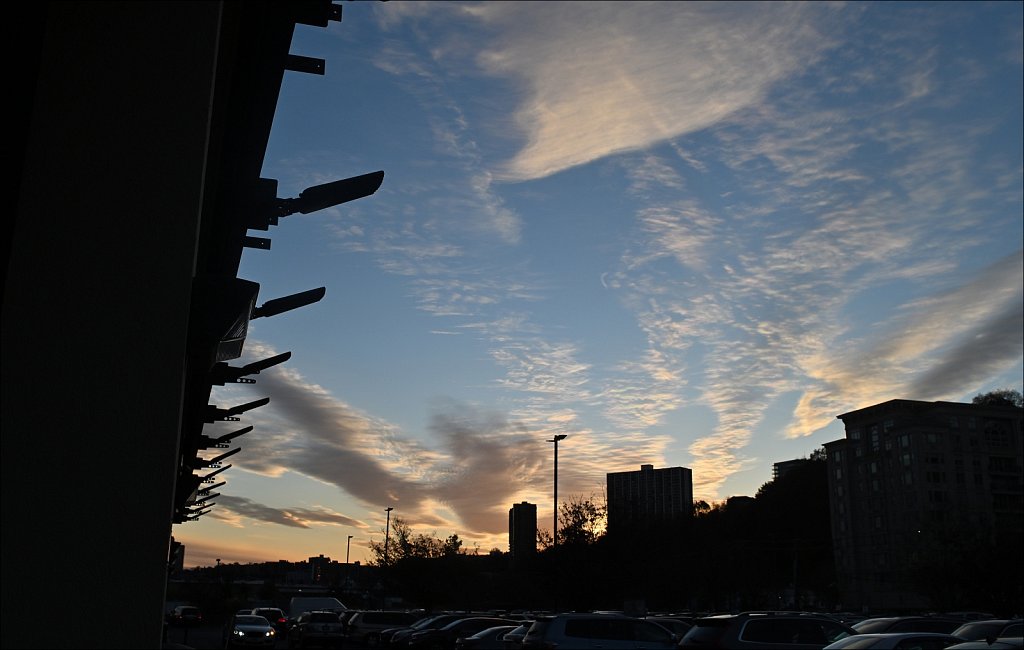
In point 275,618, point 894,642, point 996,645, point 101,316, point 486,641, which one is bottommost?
point 275,618

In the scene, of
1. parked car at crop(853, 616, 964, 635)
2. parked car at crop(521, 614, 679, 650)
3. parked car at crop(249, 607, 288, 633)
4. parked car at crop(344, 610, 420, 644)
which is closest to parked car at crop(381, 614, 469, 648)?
parked car at crop(344, 610, 420, 644)

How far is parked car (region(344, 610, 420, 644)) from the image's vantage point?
39.4 metres

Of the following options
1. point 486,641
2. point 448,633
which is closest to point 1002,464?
point 448,633

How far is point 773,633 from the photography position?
17641 millimetres

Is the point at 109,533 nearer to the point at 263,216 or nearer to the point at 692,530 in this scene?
the point at 263,216

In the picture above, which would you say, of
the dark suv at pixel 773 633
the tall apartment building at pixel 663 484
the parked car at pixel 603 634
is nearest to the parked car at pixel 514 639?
the parked car at pixel 603 634

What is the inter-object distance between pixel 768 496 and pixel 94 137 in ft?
409

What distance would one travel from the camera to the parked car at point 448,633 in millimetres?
30484

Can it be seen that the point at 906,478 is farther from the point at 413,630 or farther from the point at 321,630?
the point at 413,630

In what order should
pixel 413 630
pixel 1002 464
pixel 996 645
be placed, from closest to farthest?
1. pixel 996 645
2. pixel 413 630
3. pixel 1002 464

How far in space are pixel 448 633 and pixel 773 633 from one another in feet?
51.9

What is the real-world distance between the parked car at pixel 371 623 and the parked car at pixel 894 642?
93.6 feet

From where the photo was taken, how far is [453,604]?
7881 centimetres

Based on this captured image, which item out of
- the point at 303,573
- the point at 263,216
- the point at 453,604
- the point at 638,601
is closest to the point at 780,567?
the point at 453,604
